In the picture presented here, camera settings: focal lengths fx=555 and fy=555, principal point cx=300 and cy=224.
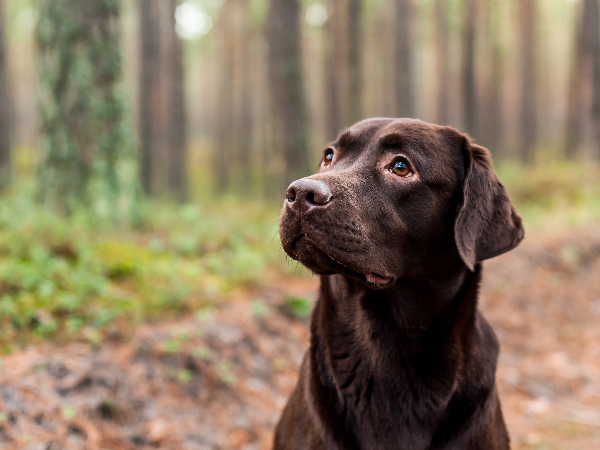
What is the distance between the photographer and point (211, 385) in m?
4.50

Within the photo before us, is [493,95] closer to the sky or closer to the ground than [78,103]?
closer to the ground

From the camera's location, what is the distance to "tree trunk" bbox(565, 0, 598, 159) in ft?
56.5

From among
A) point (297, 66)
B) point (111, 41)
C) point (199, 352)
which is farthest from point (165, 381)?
point (297, 66)

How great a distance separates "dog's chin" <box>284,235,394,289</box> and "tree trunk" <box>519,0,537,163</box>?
22.2 m

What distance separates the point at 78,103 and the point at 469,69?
650 inches

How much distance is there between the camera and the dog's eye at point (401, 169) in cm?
277

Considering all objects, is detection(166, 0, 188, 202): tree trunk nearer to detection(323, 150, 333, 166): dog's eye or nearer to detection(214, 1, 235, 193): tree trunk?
detection(214, 1, 235, 193): tree trunk

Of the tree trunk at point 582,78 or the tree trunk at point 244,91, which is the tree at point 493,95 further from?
the tree trunk at point 244,91

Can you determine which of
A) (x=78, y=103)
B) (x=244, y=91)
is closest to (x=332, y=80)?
(x=244, y=91)

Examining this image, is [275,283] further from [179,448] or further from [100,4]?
[100,4]

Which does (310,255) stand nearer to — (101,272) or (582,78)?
(101,272)

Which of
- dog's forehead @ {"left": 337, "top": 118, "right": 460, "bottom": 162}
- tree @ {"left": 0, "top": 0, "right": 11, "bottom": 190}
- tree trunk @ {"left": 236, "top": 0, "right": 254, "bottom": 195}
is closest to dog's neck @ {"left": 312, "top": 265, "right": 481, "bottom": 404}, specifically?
dog's forehead @ {"left": 337, "top": 118, "right": 460, "bottom": 162}

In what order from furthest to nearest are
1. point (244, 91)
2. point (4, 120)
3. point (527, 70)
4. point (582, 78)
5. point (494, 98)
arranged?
point (244, 91) < point (494, 98) < point (527, 70) < point (582, 78) < point (4, 120)

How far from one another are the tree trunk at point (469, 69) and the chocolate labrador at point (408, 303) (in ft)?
57.5
